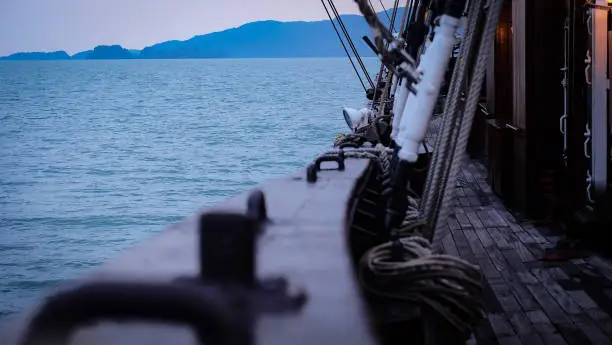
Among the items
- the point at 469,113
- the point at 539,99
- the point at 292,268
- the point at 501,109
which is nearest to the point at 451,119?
the point at 469,113

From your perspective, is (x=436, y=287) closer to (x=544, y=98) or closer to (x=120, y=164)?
(x=544, y=98)

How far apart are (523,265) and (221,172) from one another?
118 ft

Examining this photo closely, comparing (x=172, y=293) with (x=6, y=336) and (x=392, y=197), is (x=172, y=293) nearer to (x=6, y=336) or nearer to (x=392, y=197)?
(x=6, y=336)

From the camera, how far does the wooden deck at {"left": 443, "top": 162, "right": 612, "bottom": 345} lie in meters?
4.32

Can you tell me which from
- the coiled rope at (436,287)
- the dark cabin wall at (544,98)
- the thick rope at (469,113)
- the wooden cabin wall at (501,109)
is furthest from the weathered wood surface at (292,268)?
the wooden cabin wall at (501,109)

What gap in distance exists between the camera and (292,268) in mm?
1837

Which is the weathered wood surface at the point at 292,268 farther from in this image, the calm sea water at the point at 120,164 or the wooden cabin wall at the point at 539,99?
the wooden cabin wall at the point at 539,99

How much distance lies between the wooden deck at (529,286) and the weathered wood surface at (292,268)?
86 cm

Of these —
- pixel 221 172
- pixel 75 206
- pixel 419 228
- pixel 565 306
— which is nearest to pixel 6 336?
pixel 419 228

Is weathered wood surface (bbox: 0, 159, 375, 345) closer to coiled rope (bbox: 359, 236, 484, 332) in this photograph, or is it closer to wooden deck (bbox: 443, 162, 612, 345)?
coiled rope (bbox: 359, 236, 484, 332)

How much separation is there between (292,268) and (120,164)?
4629cm

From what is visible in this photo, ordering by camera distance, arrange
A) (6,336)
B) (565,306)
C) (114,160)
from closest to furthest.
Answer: (6,336), (565,306), (114,160)

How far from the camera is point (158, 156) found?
49.8 m

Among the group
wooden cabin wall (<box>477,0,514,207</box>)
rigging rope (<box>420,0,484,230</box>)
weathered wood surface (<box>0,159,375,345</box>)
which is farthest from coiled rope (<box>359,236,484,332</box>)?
wooden cabin wall (<box>477,0,514,207</box>)
